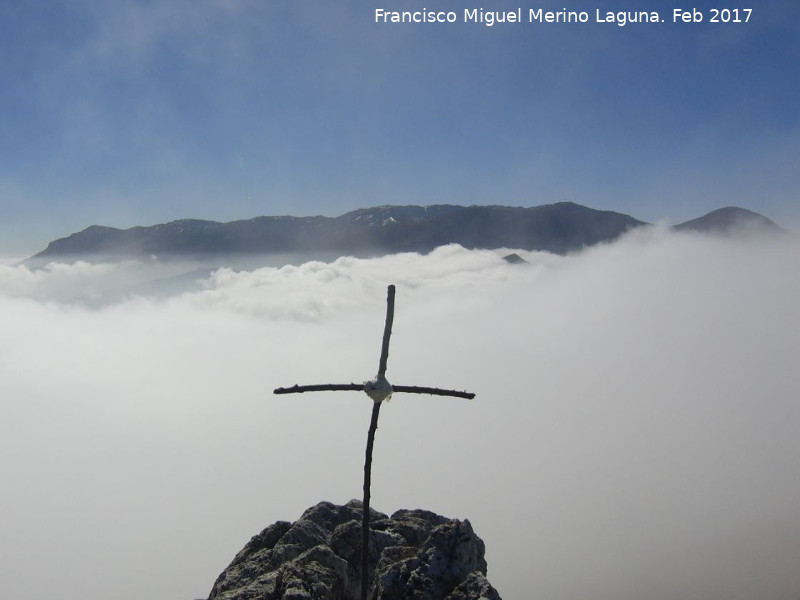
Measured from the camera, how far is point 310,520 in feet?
59.6

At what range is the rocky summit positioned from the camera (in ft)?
41.1

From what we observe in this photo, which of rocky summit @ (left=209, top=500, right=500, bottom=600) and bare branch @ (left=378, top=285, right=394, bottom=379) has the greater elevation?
bare branch @ (left=378, top=285, right=394, bottom=379)

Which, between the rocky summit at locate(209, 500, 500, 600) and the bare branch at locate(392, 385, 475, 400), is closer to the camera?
the bare branch at locate(392, 385, 475, 400)

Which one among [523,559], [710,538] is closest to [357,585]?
[523,559]

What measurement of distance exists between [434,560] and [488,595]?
172 centimetres

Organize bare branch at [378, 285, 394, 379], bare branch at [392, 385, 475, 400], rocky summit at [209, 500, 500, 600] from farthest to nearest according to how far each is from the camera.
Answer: rocky summit at [209, 500, 500, 600], bare branch at [378, 285, 394, 379], bare branch at [392, 385, 475, 400]

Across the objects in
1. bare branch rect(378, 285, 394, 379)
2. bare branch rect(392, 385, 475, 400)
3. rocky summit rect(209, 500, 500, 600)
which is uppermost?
bare branch rect(378, 285, 394, 379)

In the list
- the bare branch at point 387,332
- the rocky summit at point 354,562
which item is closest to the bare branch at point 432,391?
the bare branch at point 387,332

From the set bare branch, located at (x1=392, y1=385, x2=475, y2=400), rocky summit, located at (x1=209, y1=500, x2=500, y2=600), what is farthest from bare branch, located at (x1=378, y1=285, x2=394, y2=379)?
rocky summit, located at (x1=209, y1=500, x2=500, y2=600)

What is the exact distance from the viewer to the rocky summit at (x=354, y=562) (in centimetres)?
1252

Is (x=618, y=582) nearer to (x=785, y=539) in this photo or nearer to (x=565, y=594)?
(x=565, y=594)

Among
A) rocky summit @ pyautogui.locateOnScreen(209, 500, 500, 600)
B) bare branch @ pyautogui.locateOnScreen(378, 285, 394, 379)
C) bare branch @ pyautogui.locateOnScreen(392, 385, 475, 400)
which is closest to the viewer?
bare branch @ pyautogui.locateOnScreen(392, 385, 475, 400)

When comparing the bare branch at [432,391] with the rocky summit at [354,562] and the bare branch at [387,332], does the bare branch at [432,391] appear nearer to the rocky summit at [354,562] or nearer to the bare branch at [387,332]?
the bare branch at [387,332]

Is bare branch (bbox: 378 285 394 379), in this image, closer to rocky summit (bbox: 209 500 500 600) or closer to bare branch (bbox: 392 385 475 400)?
bare branch (bbox: 392 385 475 400)
